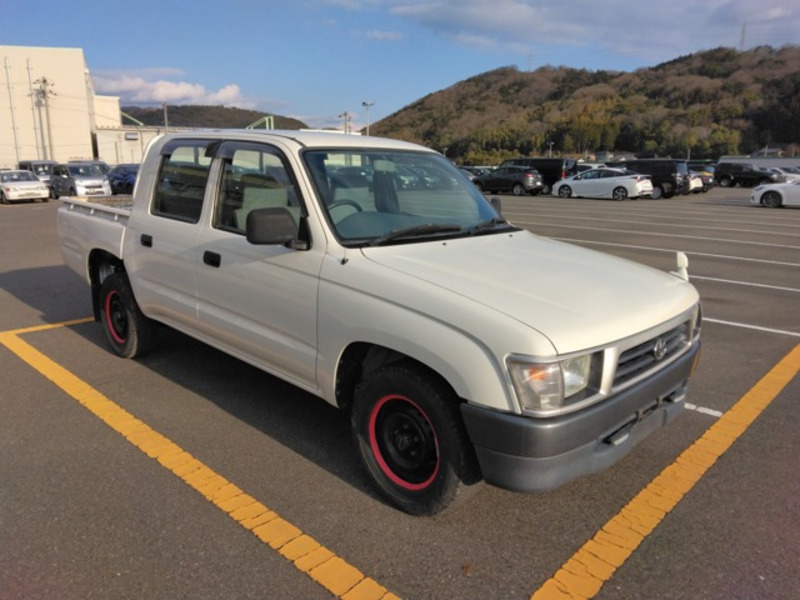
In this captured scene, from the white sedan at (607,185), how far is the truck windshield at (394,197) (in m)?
25.5

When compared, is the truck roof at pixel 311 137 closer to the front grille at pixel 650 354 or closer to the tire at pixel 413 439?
the tire at pixel 413 439

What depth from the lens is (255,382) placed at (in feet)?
15.5

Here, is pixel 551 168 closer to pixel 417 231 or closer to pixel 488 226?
pixel 488 226

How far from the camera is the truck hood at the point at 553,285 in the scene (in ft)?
8.41

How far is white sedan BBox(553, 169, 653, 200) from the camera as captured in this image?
90.3ft

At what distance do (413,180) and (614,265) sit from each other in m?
1.43

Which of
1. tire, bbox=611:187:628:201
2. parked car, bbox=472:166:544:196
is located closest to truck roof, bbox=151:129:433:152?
tire, bbox=611:187:628:201

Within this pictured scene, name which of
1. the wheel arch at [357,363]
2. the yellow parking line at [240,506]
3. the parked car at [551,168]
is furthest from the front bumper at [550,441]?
the parked car at [551,168]

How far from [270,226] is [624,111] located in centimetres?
12897

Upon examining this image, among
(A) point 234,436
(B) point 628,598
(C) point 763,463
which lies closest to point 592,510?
(B) point 628,598

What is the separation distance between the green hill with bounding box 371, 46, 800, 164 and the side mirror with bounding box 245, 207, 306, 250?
95278 mm

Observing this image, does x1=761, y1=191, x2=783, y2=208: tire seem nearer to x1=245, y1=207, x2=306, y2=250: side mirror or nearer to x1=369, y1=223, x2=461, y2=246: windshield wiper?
x1=369, y1=223, x2=461, y2=246: windshield wiper

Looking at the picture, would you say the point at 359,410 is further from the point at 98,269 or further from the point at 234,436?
the point at 98,269

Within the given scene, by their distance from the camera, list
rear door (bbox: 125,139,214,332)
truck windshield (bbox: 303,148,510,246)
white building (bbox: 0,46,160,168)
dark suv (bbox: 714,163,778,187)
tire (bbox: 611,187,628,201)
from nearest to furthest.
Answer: truck windshield (bbox: 303,148,510,246) < rear door (bbox: 125,139,214,332) < tire (bbox: 611,187,628,201) < dark suv (bbox: 714,163,778,187) < white building (bbox: 0,46,160,168)
